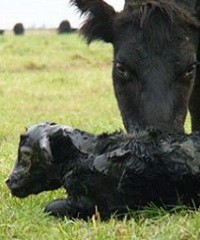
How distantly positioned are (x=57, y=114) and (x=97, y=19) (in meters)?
7.14

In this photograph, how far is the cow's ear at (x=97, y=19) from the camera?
19.3 feet

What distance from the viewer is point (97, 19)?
19.5 ft

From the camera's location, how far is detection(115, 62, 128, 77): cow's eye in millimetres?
5227

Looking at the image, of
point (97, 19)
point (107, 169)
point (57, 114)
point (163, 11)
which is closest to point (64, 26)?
point (57, 114)

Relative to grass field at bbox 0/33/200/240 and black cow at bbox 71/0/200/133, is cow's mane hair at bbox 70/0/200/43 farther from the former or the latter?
grass field at bbox 0/33/200/240

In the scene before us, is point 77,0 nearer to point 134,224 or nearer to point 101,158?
point 101,158

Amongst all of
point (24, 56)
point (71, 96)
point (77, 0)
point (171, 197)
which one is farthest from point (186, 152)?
point (24, 56)

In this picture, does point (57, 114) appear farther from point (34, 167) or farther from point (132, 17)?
point (34, 167)

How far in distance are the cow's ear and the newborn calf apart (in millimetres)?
1934

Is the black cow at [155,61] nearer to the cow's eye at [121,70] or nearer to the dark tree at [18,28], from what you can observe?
the cow's eye at [121,70]

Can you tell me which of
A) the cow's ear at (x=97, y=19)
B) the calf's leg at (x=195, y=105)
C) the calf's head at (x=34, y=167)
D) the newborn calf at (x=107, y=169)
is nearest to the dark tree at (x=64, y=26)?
the calf's leg at (x=195, y=105)

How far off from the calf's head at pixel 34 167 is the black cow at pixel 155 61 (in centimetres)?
79

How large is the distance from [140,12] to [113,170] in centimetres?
172

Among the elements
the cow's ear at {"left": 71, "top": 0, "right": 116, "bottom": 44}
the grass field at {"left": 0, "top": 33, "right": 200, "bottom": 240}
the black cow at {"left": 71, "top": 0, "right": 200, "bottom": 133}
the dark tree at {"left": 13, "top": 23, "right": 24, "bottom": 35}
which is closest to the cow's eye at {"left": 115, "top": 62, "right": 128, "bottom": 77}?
the black cow at {"left": 71, "top": 0, "right": 200, "bottom": 133}
